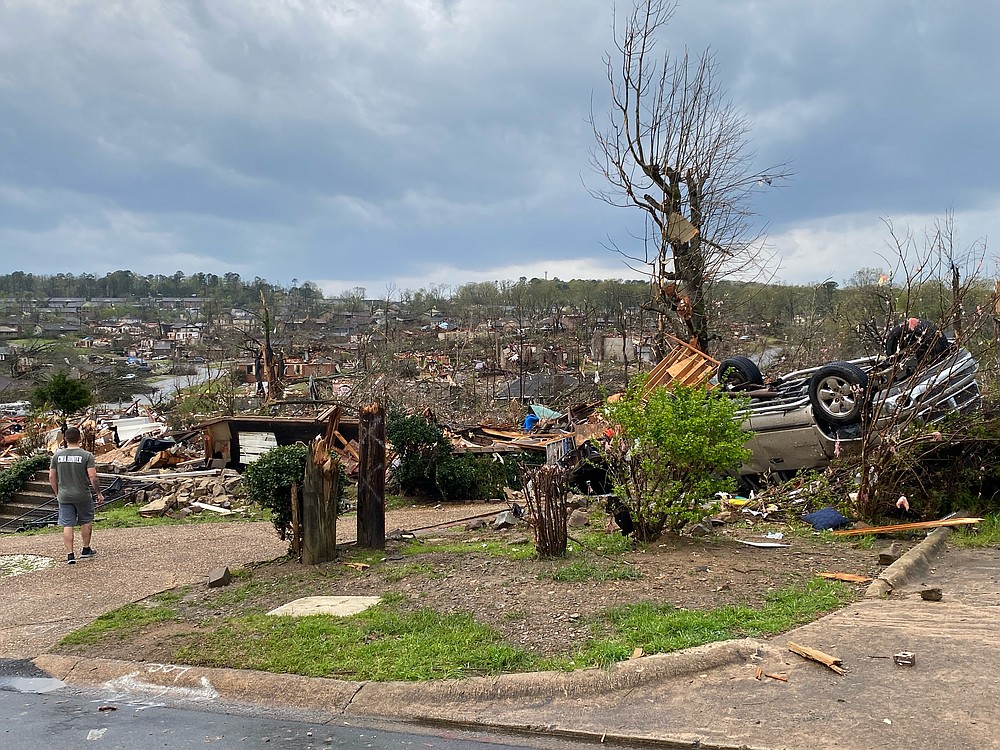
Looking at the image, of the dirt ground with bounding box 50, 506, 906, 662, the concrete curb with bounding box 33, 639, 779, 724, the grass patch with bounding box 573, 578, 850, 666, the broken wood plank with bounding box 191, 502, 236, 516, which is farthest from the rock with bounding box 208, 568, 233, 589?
the broken wood plank with bounding box 191, 502, 236, 516

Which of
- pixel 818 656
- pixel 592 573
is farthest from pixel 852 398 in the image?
pixel 818 656

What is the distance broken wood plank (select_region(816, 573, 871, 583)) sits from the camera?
6383mm

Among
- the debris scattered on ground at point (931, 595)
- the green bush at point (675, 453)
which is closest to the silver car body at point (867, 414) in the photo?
the green bush at point (675, 453)

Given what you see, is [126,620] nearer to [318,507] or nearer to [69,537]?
[318,507]

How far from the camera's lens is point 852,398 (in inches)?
412

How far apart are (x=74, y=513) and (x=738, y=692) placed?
322 inches

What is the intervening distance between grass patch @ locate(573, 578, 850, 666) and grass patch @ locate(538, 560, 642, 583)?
78 centimetres

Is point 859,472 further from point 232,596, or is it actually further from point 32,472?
point 32,472

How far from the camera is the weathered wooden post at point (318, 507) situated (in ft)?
25.6

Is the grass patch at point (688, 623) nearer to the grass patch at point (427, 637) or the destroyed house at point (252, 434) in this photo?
the grass patch at point (427, 637)

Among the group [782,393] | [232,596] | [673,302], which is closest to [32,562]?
[232,596]

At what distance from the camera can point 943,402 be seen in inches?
366

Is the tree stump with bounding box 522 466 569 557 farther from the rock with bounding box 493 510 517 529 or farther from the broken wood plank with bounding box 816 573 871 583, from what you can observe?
the rock with bounding box 493 510 517 529

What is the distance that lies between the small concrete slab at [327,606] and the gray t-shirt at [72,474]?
14.3ft
